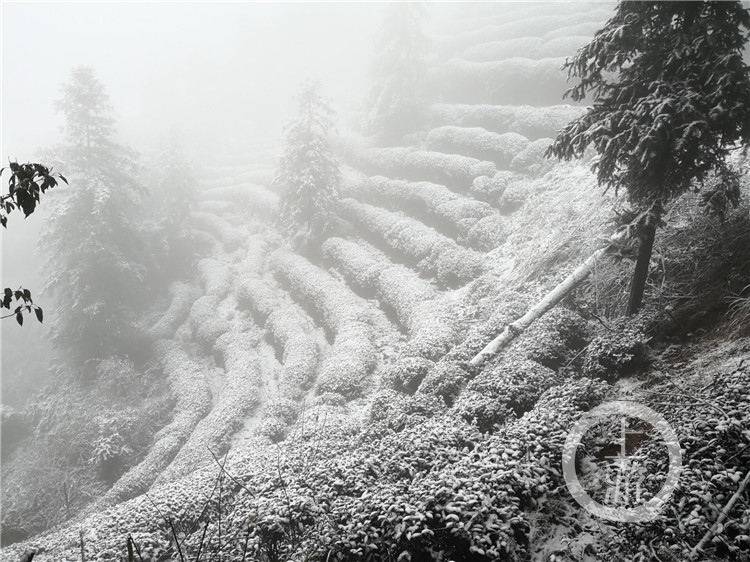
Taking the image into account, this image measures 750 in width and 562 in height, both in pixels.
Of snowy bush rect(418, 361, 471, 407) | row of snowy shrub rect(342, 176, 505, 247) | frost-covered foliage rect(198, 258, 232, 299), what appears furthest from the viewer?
frost-covered foliage rect(198, 258, 232, 299)

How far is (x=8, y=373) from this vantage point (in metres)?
30.7

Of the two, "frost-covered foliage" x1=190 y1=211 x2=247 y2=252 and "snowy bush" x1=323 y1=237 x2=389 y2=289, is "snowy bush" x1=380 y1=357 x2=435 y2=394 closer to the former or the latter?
"snowy bush" x1=323 y1=237 x2=389 y2=289

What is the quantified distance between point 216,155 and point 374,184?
3609 cm

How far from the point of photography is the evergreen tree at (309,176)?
2739 cm

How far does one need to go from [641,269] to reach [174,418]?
21.4 m

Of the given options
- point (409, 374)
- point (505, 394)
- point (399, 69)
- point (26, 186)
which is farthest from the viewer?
point (399, 69)

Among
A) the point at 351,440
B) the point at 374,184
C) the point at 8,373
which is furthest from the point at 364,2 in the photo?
the point at 351,440

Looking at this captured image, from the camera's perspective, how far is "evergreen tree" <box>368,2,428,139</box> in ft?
109

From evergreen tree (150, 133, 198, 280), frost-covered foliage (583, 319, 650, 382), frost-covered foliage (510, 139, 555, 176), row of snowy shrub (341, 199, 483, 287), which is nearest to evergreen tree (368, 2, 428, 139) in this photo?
row of snowy shrub (341, 199, 483, 287)

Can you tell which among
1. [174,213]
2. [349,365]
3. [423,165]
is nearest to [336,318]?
[349,365]

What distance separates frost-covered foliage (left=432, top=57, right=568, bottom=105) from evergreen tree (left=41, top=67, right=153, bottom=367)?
2834cm

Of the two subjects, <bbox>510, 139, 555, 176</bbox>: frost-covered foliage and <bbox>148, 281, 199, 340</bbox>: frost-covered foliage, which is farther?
<bbox>148, 281, 199, 340</bbox>: frost-covered foliage

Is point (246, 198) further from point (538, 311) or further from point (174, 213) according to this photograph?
point (538, 311)

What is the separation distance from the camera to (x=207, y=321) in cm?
2627
